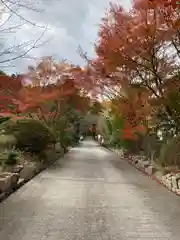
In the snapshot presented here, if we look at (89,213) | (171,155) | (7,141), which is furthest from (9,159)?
(89,213)

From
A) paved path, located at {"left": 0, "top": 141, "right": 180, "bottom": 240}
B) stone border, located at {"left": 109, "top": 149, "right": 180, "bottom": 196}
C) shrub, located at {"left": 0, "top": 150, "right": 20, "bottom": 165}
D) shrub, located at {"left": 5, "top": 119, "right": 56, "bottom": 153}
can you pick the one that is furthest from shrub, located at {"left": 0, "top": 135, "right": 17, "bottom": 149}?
stone border, located at {"left": 109, "top": 149, "right": 180, "bottom": 196}

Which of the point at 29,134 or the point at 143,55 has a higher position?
the point at 143,55

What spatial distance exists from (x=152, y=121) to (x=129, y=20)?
6934 mm

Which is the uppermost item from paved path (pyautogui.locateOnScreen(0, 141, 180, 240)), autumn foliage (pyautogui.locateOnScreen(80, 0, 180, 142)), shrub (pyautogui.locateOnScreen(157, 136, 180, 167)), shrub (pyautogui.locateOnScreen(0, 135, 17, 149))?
autumn foliage (pyautogui.locateOnScreen(80, 0, 180, 142))

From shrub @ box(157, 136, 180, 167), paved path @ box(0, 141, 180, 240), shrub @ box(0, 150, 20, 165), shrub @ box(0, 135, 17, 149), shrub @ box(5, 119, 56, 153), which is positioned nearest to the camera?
paved path @ box(0, 141, 180, 240)

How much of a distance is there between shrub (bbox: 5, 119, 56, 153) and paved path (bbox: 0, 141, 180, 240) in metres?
6.53

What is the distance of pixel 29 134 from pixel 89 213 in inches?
437

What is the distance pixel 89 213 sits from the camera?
7484 millimetres

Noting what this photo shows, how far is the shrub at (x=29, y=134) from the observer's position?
59.4ft

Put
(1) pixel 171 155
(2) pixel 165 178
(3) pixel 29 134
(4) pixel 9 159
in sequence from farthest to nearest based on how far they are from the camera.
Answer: (3) pixel 29 134 < (1) pixel 171 155 < (4) pixel 9 159 < (2) pixel 165 178

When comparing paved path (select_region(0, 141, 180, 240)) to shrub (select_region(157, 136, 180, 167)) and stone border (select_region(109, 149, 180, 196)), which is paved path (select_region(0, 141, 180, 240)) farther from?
shrub (select_region(157, 136, 180, 167))

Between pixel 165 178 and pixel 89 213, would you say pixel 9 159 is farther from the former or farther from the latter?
pixel 89 213

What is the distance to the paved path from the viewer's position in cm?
595

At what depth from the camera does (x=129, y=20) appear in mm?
14977
